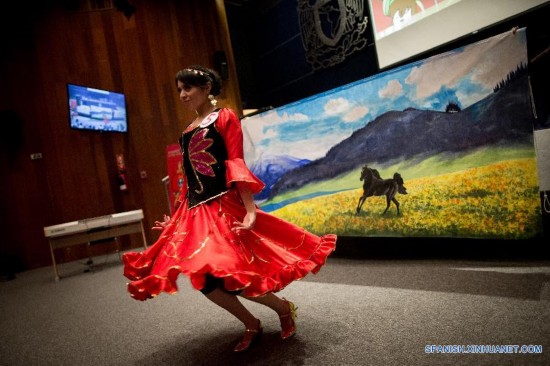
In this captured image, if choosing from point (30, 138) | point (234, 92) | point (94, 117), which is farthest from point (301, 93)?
point (30, 138)

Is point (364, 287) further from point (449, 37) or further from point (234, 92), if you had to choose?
point (234, 92)

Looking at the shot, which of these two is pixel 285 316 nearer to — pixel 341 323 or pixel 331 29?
pixel 341 323

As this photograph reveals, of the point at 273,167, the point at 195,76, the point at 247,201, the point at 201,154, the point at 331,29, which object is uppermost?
the point at 331,29

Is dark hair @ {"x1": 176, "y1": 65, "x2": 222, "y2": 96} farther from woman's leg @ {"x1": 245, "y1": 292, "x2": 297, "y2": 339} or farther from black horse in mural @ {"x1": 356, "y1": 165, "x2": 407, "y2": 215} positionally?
black horse in mural @ {"x1": 356, "y1": 165, "x2": 407, "y2": 215}

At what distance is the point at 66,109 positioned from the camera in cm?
552

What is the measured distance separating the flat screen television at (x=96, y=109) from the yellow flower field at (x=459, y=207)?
4.35 m

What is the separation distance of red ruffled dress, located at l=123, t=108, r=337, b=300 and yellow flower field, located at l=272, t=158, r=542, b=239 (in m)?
1.07

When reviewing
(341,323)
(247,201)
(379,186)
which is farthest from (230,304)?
(379,186)

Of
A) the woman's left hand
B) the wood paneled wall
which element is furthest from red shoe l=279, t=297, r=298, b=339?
the wood paneled wall

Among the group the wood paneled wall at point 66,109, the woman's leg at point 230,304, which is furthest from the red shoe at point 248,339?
the wood paneled wall at point 66,109

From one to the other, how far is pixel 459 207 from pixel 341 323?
1.12 metres

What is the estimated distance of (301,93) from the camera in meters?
6.16

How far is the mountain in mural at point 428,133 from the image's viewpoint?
196cm

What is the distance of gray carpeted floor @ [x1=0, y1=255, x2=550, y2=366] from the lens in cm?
131
